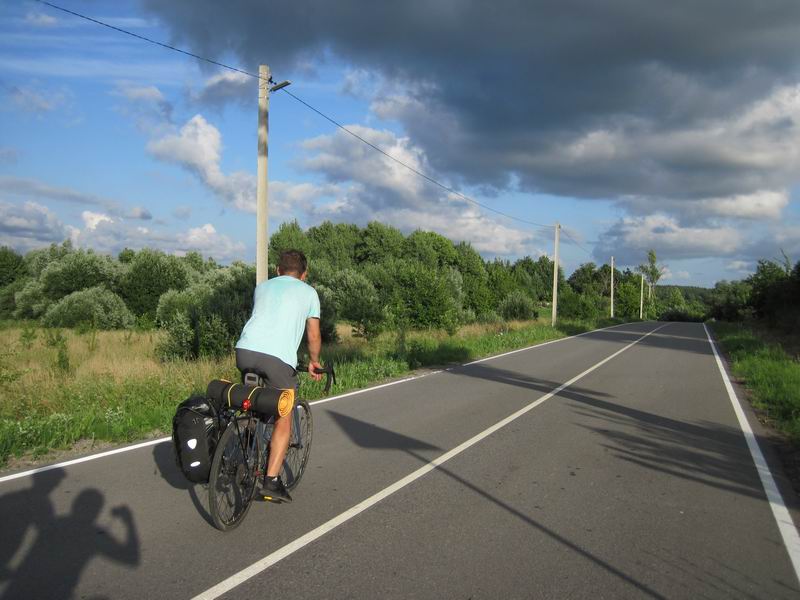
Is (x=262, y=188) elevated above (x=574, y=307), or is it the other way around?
(x=262, y=188)

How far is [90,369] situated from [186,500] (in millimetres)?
8741

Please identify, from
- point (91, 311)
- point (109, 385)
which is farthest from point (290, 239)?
point (109, 385)

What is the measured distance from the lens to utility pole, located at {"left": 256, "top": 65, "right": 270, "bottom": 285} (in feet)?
38.7

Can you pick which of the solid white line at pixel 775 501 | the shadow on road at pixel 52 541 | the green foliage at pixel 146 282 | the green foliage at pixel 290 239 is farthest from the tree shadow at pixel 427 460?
the green foliage at pixel 290 239

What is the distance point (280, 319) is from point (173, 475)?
2289 mm

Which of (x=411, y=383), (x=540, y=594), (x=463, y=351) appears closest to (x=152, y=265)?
(x=463, y=351)

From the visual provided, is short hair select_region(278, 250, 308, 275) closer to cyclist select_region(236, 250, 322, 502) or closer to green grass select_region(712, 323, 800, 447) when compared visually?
cyclist select_region(236, 250, 322, 502)

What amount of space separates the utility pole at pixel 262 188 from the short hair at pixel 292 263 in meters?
6.54

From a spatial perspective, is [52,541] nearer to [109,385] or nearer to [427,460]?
[427,460]

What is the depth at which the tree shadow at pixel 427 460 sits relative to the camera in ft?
13.3

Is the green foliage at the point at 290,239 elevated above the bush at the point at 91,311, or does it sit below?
above

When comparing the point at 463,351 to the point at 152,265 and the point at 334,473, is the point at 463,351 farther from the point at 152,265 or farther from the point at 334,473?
the point at 152,265

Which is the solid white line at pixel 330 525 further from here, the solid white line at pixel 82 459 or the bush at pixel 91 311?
the bush at pixel 91 311

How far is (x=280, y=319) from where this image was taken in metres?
4.92
